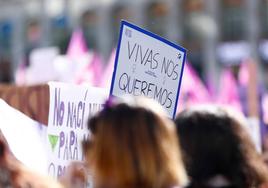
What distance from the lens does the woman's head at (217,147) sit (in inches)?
113

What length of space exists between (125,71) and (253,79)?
6543 mm

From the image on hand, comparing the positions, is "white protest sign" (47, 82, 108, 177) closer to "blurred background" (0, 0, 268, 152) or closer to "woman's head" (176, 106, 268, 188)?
"woman's head" (176, 106, 268, 188)

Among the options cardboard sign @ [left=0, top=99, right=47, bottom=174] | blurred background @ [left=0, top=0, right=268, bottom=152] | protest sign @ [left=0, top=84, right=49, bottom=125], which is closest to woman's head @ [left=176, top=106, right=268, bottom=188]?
cardboard sign @ [left=0, top=99, right=47, bottom=174]

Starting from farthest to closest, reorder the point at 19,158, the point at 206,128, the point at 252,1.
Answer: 1. the point at 252,1
2. the point at 19,158
3. the point at 206,128

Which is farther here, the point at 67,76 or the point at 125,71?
the point at 67,76

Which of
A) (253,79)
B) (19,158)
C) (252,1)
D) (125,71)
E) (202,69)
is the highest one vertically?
(252,1)

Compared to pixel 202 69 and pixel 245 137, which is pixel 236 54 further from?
pixel 245 137

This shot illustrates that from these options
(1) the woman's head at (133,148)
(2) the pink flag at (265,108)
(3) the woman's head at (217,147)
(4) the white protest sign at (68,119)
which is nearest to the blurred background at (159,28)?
(2) the pink flag at (265,108)

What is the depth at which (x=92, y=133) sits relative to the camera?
2.61m

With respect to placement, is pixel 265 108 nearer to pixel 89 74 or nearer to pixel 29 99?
pixel 89 74

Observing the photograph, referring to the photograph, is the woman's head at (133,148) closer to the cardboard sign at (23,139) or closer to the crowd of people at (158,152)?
the crowd of people at (158,152)

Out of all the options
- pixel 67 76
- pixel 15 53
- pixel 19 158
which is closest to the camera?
pixel 19 158

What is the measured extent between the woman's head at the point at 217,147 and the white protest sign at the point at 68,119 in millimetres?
1377

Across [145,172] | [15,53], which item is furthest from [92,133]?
[15,53]
